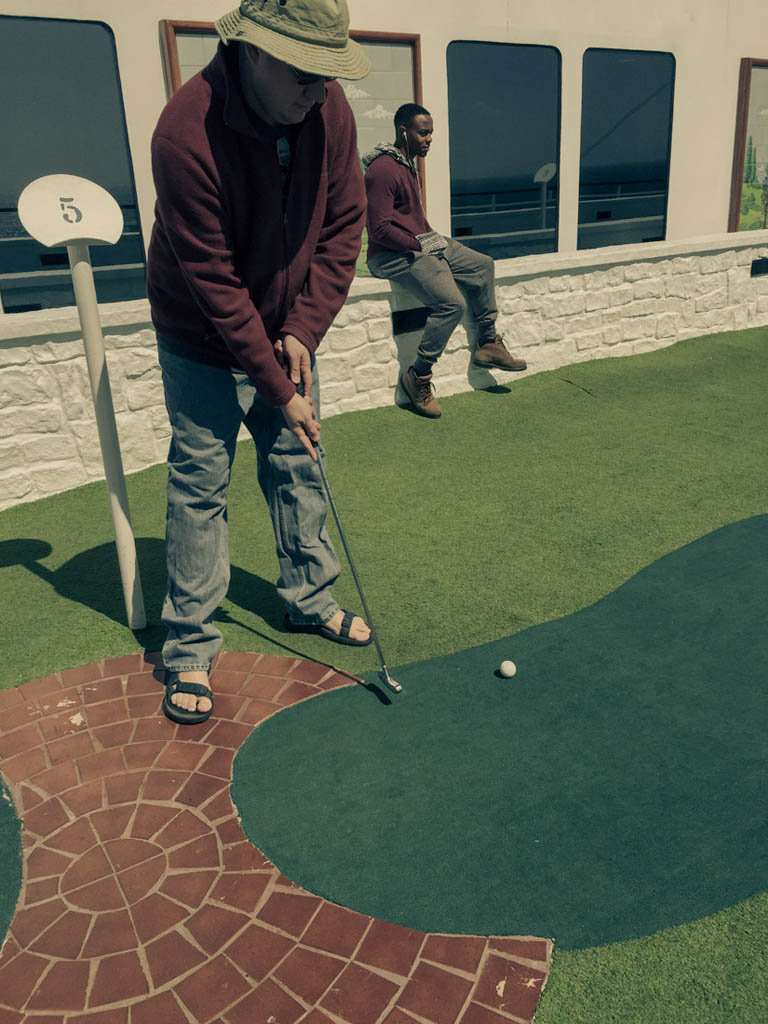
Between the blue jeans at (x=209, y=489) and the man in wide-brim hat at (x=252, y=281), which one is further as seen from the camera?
the blue jeans at (x=209, y=489)

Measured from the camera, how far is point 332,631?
3.73m

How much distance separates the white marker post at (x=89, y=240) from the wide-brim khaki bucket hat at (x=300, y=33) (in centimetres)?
117

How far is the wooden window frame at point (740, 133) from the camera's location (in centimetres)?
902

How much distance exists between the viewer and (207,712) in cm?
320

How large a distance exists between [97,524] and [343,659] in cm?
229

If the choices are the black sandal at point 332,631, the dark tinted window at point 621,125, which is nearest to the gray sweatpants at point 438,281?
the black sandal at point 332,631

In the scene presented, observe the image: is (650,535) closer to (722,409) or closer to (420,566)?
(420,566)

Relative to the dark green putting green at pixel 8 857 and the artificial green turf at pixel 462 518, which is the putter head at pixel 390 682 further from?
the dark green putting green at pixel 8 857

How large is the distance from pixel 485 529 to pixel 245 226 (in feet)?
8.18

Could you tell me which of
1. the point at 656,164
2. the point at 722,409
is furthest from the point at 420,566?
the point at 656,164

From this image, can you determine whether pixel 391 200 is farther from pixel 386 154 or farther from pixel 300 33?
pixel 300 33

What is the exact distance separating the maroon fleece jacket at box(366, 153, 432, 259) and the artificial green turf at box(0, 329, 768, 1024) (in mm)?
1369

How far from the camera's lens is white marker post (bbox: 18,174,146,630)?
3.32m

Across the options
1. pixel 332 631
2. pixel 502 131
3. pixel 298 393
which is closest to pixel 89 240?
pixel 298 393
